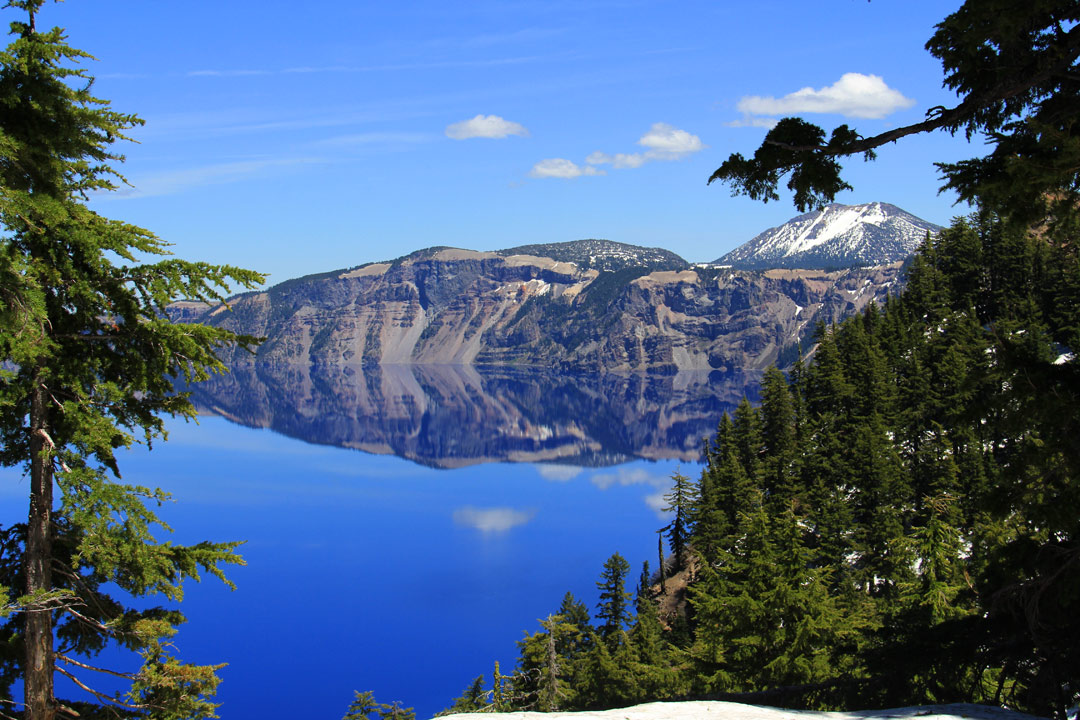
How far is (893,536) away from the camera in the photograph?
42062 mm

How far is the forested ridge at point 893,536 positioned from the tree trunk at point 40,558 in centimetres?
1137

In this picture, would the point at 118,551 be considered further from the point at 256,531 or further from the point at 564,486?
the point at 564,486

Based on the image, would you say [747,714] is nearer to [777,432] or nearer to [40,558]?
[40,558]

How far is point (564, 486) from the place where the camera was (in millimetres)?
139500

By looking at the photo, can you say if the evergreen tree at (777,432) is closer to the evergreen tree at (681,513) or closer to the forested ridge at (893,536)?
the forested ridge at (893,536)

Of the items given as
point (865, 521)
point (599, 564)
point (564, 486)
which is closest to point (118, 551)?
point (865, 521)

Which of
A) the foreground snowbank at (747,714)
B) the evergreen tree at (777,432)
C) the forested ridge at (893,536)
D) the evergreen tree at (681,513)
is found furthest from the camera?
the evergreen tree at (681,513)

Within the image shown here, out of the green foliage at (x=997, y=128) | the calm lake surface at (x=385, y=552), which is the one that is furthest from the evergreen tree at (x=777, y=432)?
the green foliage at (x=997, y=128)

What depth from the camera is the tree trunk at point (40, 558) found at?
9734 mm

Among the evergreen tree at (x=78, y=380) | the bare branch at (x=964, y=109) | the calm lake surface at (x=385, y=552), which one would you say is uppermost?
the bare branch at (x=964, y=109)

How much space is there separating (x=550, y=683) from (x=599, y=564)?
5582 cm

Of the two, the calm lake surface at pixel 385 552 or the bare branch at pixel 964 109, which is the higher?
the bare branch at pixel 964 109

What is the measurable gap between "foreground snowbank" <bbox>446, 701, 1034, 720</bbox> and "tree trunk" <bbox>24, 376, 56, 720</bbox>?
5.70 metres

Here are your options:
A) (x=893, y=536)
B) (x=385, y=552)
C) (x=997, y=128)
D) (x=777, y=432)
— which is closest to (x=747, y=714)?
(x=997, y=128)
